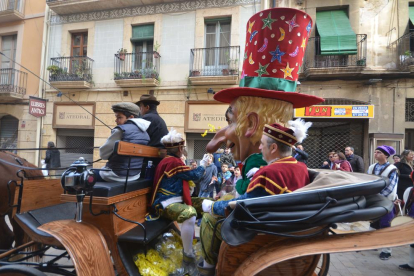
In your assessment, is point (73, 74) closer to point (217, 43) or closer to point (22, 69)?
point (22, 69)

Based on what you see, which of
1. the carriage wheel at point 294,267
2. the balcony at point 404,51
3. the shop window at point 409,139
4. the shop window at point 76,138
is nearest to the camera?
the carriage wheel at point 294,267

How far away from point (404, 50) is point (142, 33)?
33.1 ft

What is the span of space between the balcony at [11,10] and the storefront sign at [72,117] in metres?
4.80

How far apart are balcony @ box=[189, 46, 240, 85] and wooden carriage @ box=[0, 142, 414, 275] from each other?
7762 millimetres

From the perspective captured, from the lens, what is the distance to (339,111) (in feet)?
31.2

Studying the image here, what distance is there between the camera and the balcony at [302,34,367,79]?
9322mm

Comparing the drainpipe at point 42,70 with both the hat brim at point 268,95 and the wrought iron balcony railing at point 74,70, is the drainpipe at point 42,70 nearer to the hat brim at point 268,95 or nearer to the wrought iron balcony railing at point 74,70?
the wrought iron balcony railing at point 74,70

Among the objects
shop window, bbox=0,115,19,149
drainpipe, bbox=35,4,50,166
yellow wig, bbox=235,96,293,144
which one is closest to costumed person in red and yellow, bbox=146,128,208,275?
yellow wig, bbox=235,96,293,144

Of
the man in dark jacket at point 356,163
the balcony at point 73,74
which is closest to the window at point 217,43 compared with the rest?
the balcony at point 73,74

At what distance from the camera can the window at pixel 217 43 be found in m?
10.6

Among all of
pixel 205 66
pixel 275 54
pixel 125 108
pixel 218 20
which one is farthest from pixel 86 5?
pixel 275 54

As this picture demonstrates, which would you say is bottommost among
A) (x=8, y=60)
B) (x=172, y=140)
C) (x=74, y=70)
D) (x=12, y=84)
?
(x=172, y=140)

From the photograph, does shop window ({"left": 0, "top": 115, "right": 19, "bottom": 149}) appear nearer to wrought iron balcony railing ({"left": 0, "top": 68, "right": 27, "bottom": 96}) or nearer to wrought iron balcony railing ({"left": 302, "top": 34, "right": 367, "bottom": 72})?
wrought iron balcony railing ({"left": 0, "top": 68, "right": 27, "bottom": 96})

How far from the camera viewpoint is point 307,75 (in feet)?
31.4
